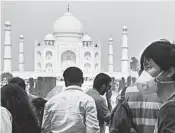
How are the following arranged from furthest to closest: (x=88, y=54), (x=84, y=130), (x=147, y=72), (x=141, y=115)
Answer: (x=88, y=54)
(x=84, y=130)
(x=141, y=115)
(x=147, y=72)

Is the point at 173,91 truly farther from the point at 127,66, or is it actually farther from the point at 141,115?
the point at 127,66

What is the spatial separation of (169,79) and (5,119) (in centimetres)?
73

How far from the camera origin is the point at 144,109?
7.05 feet

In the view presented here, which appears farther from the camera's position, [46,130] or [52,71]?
[52,71]

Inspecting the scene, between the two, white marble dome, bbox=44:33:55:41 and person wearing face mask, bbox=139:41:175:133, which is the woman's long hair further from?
white marble dome, bbox=44:33:55:41

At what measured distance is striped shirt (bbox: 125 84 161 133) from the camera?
213cm

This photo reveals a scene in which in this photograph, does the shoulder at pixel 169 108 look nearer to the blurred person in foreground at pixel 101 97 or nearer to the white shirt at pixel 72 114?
the white shirt at pixel 72 114

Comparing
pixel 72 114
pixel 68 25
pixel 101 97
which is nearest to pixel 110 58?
pixel 68 25

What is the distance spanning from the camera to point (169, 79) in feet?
6.00

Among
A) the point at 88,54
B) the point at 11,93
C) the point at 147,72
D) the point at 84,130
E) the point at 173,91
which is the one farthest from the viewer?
the point at 88,54

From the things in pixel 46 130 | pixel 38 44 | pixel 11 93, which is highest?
pixel 38 44

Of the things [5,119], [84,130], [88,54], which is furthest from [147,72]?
[88,54]

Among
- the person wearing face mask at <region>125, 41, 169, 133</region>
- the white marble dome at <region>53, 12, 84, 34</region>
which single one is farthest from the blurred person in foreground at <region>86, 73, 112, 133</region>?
the white marble dome at <region>53, 12, 84, 34</region>

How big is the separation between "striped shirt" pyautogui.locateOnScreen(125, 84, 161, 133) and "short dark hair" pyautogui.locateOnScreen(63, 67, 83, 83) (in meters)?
0.78
